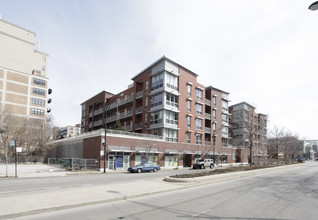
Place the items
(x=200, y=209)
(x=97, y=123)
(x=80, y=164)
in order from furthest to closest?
1. (x=97, y=123)
2. (x=80, y=164)
3. (x=200, y=209)

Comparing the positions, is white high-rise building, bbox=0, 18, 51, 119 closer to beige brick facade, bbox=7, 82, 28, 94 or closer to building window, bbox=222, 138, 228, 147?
beige brick facade, bbox=7, 82, 28, 94

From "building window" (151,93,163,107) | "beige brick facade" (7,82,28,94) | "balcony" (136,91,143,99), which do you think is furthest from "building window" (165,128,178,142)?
"beige brick facade" (7,82,28,94)

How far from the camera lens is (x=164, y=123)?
40.0 metres

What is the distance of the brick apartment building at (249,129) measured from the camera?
1324 inches

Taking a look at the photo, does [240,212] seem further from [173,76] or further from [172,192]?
[173,76]

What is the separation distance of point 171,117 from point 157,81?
7331 millimetres

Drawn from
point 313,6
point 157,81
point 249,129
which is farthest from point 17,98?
point 313,6

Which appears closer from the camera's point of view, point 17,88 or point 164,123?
point 164,123

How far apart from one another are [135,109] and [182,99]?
1018 centimetres

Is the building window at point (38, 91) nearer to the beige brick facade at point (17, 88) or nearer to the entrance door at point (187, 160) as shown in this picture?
the beige brick facade at point (17, 88)

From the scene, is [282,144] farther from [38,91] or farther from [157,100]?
[38,91]

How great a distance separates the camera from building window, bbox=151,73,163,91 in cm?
4204

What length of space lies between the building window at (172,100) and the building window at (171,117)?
167 centimetres

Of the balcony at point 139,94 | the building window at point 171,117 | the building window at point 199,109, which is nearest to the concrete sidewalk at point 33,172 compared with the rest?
the building window at point 171,117
